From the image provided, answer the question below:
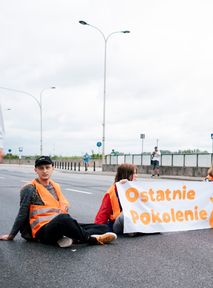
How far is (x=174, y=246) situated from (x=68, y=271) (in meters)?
1.85

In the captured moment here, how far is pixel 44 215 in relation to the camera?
6090 millimetres

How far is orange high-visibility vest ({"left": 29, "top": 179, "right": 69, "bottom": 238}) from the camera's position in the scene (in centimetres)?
609

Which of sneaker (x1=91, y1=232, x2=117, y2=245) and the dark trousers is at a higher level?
the dark trousers

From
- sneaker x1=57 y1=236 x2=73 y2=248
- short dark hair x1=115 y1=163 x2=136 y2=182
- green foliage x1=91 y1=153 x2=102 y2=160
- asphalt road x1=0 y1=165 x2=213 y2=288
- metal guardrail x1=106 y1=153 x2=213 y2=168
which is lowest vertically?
asphalt road x1=0 y1=165 x2=213 y2=288

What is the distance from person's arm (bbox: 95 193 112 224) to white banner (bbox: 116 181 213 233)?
0.71 ft

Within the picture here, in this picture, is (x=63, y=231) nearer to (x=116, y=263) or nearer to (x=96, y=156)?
(x=116, y=263)

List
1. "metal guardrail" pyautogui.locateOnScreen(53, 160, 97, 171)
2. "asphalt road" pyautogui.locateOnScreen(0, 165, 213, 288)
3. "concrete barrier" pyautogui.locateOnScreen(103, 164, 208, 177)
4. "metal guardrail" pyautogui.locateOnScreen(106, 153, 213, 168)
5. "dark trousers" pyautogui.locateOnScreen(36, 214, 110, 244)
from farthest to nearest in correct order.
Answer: "metal guardrail" pyautogui.locateOnScreen(53, 160, 97, 171) → "metal guardrail" pyautogui.locateOnScreen(106, 153, 213, 168) → "concrete barrier" pyautogui.locateOnScreen(103, 164, 208, 177) → "dark trousers" pyautogui.locateOnScreen(36, 214, 110, 244) → "asphalt road" pyautogui.locateOnScreen(0, 165, 213, 288)

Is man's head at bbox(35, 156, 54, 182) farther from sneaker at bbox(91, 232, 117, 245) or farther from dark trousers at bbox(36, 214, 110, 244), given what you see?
sneaker at bbox(91, 232, 117, 245)

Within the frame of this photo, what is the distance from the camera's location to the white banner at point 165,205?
713 centimetres

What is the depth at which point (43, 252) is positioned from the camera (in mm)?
5672

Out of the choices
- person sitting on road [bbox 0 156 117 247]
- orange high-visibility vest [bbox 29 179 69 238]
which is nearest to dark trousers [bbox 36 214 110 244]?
person sitting on road [bbox 0 156 117 247]

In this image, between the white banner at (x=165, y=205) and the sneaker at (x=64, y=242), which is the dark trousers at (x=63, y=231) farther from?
the white banner at (x=165, y=205)

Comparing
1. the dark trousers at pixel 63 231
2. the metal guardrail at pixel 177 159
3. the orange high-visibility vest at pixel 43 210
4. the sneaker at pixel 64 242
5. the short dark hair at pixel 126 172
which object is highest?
the metal guardrail at pixel 177 159

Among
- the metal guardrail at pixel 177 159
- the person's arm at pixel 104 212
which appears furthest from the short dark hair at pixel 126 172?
the metal guardrail at pixel 177 159
